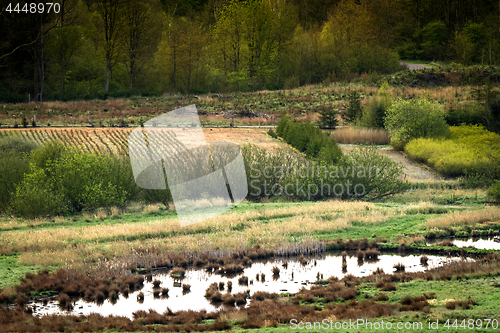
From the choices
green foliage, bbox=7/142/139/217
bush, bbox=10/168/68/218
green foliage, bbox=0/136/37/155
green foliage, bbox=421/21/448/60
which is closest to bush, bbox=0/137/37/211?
green foliage, bbox=7/142/139/217

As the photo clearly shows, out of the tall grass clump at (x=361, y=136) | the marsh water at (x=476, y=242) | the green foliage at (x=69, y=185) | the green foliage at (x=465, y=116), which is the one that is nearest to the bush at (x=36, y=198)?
the green foliage at (x=69, y=185)

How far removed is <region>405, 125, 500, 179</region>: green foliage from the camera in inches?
1334

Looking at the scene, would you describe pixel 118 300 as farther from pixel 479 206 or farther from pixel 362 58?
pixel 362 58

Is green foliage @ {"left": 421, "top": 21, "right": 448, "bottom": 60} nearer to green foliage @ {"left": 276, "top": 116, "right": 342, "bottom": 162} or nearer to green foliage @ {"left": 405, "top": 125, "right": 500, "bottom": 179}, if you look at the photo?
green foliage @ {"left": 405, "top": 125, "right": 500, "bottom": 179}

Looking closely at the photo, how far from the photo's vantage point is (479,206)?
27391 millimetres

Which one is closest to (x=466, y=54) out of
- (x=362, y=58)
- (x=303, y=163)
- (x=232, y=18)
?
(x=362, y=58)

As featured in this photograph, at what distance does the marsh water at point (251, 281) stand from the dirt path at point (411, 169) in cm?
1500

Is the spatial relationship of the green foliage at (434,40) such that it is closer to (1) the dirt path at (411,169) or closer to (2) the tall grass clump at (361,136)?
(2) the tall grass clump at (361,136)

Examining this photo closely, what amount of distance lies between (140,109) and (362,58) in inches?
1575

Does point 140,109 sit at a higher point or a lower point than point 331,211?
higher

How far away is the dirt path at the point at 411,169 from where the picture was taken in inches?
1443

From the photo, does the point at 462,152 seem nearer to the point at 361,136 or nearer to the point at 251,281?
the point at 361,136

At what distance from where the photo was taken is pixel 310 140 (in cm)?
3909

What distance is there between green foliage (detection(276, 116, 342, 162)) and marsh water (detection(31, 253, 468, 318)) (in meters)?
13.7
